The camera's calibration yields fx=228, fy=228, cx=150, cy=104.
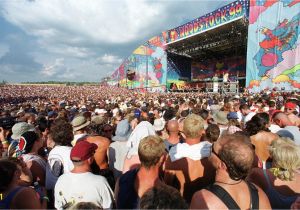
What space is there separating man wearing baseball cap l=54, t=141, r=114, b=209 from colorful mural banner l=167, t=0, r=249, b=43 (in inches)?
890

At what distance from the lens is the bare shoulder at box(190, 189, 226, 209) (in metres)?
1.56

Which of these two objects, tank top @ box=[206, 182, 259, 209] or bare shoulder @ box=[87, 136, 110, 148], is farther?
bare shoulder @ box=[87, 136, 110, 148]

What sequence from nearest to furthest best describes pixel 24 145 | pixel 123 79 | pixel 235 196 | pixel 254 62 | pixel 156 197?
1. pixel 156 197
2. pixel 235 196
3. pixel 24 145
4. pixel 254 62
5. pixel 123 79

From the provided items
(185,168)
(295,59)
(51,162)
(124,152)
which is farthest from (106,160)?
(295,59)

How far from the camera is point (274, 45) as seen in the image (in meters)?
18.8

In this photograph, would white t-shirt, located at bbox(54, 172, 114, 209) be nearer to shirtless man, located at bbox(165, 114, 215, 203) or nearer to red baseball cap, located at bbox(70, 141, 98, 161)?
red baseball cap, located at bbox(70, 141, 98, 161)

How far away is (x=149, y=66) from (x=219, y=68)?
36.8ft

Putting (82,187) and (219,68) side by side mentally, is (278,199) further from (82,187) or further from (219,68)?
(219,68)

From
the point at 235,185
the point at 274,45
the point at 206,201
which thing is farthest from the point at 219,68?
the point at 206,201

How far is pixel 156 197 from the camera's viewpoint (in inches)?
48.3

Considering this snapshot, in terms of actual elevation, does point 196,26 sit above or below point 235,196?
above

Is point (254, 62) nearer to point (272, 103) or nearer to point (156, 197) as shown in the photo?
point (272, 103)

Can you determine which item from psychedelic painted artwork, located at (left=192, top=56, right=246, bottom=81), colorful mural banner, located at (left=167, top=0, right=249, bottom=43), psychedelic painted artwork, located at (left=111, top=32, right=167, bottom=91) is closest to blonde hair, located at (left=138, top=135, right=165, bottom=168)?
colorful mural banner, located at (left=167, top=0, right=249, bottom=43)

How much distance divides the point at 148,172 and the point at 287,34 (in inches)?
803
